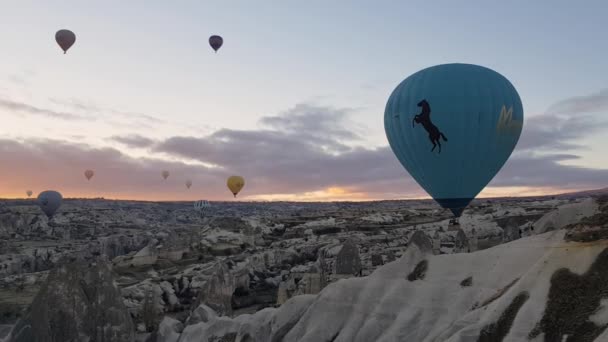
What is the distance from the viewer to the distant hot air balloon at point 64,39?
→ 245 feet

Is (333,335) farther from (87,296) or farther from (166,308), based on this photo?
(166,308)

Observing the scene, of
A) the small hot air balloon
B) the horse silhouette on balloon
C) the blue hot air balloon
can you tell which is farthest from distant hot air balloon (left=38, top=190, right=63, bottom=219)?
the horse silhouette on balloon

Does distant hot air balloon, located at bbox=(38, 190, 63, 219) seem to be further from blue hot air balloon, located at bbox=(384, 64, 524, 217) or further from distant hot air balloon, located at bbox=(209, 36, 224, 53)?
blue hot air balloon, located at bbox=(384, 64, 524, 217)

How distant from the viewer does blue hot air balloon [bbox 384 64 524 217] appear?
48.4m

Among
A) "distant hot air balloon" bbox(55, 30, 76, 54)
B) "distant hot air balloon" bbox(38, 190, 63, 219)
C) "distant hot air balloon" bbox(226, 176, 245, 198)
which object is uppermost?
"distant hot air balloon" bbox(55, 30, 76, 54)

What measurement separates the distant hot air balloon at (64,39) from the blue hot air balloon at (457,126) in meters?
50.3

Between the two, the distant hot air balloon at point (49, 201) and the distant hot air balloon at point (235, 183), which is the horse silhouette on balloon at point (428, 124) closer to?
the distant hot air balloon at point (235, 183)

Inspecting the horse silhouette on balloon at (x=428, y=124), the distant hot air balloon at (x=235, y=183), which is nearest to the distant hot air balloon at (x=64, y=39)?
the horse silhouette on balloon at (x=428, y=124)

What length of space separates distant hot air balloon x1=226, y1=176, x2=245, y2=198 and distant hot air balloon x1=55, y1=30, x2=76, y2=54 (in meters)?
61.7

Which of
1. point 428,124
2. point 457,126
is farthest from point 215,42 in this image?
point 457,126

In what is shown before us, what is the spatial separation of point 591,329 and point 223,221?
118 metres

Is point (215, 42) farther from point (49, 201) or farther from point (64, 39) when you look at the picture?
point (49, 201)

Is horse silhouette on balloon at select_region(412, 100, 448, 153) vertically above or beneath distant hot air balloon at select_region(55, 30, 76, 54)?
beneath

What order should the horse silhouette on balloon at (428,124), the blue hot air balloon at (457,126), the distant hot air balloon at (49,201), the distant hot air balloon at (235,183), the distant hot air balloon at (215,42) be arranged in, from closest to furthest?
the blue hot air balloon at (457,126) → the horse silhouette on balloon at (428,124) → the distant hot air balloon at (215,42) → the distant hot air balloon at (235,183) → the distant hot air balloon at (49,201)
